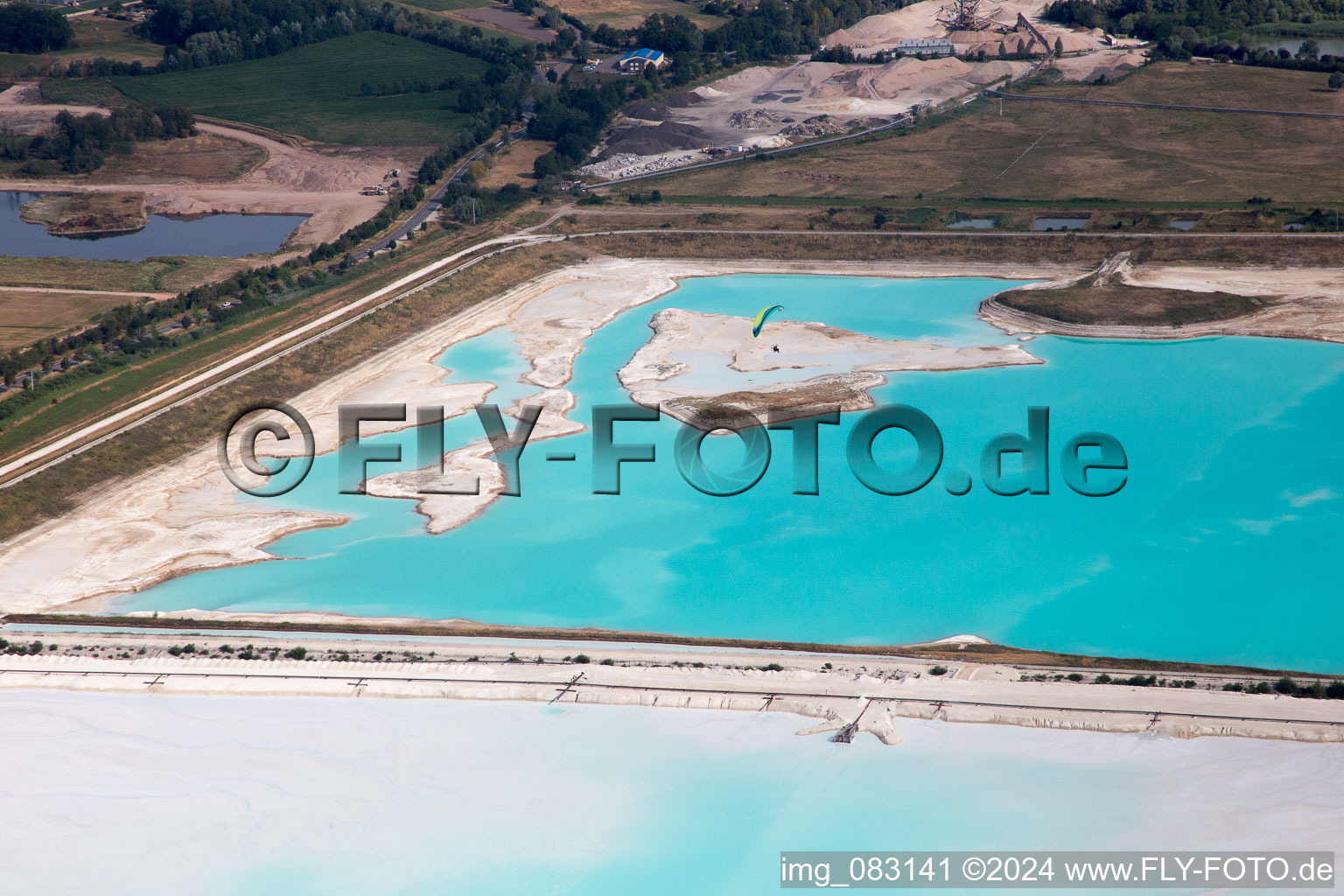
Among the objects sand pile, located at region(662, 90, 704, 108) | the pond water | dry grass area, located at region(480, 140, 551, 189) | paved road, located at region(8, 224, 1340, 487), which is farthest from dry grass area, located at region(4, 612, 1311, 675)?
sand pile, located at region(662, 90, 704, 108)

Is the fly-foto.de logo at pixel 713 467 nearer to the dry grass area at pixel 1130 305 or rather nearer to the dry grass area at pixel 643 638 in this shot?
the dry grass area at pixel 643 638

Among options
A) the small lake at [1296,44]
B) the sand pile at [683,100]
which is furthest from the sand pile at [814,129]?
the small lake at [1296,44]

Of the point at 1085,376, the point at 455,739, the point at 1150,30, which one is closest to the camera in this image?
the point at 455,739

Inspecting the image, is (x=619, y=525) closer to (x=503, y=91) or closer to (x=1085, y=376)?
(x=1085, y=376)

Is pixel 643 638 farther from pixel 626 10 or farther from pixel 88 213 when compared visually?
pixel 626 10

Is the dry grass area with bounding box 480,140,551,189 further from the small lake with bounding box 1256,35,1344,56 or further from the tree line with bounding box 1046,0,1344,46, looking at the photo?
the small lake with bounding box 1256,35,1344,56

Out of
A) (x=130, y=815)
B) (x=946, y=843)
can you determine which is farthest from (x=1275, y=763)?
(x=130, y=815)
